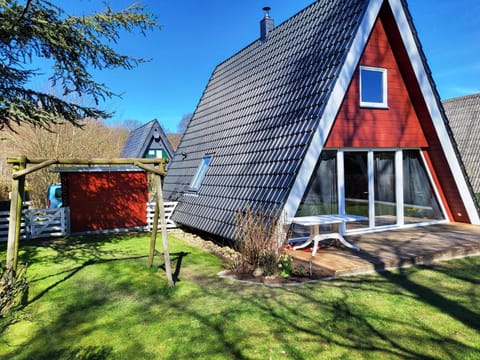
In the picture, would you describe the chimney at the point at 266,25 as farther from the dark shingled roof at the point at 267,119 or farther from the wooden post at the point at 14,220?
the wooden post at the point at 14,220

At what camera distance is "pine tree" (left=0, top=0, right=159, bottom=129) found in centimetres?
851

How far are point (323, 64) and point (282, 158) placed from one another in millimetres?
2562

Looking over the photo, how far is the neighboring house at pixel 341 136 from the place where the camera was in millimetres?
7961

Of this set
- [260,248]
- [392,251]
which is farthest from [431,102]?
[260,248]

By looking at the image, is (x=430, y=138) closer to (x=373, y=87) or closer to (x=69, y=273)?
(x=373, y=87)

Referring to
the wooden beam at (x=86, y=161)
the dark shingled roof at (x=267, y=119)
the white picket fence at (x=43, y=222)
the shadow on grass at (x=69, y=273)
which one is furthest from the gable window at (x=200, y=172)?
the wooden beam at (x=86, y=161)

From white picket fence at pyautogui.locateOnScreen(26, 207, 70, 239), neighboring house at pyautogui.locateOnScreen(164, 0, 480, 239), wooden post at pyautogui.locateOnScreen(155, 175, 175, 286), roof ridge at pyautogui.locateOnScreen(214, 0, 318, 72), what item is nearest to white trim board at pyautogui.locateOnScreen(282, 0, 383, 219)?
neighboring house at pyautogui.locateOnScreen(164, 0, 480, 239)

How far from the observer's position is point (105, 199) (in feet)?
43.5

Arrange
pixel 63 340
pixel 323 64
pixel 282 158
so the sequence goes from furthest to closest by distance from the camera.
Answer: pixel 323 64
pixel 282 158
pixel 63 340

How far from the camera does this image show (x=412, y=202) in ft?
34.2

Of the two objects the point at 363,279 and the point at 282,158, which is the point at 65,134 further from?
the point at 363,279

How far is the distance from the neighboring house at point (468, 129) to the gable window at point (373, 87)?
11391 millimetres

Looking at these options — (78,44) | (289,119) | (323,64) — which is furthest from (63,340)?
(78,44)

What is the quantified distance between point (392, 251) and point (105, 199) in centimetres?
999
